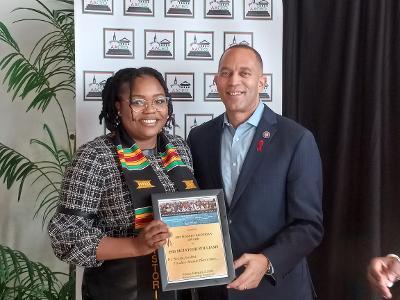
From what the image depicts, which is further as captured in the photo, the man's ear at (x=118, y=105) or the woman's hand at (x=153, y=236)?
the man's ear at (x=118, y=105)

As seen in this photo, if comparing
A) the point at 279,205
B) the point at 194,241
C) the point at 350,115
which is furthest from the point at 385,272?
the point at 350,115

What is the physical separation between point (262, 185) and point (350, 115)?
1361mm

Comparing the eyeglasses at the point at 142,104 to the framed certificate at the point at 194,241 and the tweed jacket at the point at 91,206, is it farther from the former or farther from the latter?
the framed certificate at the point at 194,241

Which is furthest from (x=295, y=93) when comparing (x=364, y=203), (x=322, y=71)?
(x=364, y=203)

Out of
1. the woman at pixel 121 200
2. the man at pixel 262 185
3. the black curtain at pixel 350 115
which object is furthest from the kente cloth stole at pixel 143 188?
the black curtain at pixel 350 115

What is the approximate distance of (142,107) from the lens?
2.21 metres

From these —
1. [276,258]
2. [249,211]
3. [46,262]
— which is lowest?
[46,262]

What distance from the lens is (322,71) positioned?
357 cm

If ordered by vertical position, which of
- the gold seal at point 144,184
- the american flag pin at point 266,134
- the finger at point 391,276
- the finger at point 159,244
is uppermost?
the american flag pin at point 266,134

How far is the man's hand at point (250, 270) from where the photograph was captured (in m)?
2.14

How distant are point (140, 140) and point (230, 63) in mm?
631

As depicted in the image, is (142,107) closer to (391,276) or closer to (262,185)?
(262,185)

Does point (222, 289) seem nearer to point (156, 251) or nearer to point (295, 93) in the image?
point (156, 251)

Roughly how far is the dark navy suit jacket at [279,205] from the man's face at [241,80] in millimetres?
140
